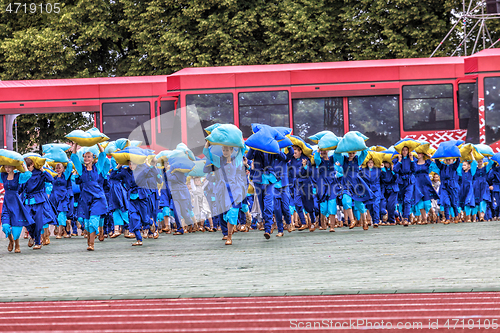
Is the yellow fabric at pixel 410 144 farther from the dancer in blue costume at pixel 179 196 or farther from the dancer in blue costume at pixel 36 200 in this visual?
the dancer in blue costume at pixel 36 200

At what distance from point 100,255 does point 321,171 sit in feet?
16.9

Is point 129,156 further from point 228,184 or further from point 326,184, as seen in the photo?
point 326,184

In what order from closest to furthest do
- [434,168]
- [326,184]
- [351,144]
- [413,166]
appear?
[351,144] < [326,184] < [413,166] < [434,168]

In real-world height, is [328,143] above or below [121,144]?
below

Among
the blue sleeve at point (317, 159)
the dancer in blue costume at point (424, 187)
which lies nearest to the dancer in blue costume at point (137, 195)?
the blue sleeve at point (317, 159)

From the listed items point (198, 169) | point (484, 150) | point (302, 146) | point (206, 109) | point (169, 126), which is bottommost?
point (198, 169)

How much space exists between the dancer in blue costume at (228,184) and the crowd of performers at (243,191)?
0.7 inches

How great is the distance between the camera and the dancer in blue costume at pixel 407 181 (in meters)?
13.0

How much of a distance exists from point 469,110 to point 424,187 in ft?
13.4

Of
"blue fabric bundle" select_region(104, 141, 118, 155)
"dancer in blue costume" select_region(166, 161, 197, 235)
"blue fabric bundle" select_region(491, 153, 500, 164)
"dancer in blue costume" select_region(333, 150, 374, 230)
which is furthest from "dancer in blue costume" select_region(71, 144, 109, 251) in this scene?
"blue fabric bundle" select_region(491, 153, 500, 164)

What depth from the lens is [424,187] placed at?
515 inches

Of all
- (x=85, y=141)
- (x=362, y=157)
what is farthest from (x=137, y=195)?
(x=362, y=157)

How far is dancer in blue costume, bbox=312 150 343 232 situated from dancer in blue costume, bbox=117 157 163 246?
3438 mm

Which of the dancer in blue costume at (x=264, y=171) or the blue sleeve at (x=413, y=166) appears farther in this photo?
the blue sleeve at (x=413, y=166)
